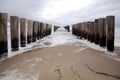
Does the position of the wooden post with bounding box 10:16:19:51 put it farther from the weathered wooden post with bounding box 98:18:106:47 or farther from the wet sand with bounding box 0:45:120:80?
the weathered wooden post with bounding box 98:18:106:47

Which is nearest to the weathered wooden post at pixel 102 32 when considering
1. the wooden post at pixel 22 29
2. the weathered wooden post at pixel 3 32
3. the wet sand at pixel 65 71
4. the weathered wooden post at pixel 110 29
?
the weathered wooden post at pixel 110 29

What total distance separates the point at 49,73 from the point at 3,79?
86 cm

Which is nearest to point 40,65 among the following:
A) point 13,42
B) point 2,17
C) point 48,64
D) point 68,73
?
point 48,64

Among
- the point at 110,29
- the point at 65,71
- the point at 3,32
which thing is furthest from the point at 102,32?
the point at 3,32

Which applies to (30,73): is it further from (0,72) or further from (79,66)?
(79,66)

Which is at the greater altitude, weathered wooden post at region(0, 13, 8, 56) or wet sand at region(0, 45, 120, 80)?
weathered wooden post at region(0, 13, 8, 56)

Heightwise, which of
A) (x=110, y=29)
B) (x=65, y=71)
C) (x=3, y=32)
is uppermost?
(x=110, y=29)

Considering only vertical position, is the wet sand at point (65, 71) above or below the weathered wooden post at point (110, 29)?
below

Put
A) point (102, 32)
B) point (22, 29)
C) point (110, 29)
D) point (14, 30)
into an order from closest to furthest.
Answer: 1. point (110, 29)
2. point (14, 30)
3. point (102, 32)
4. point (22, 29)

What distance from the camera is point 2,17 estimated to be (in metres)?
4.57

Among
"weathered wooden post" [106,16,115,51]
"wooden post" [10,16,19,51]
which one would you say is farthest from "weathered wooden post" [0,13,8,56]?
"weathered wooden post" [106,16,115,51]

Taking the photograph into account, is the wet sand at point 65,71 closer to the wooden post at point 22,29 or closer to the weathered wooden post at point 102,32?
the weathered wooden post at point 102,32

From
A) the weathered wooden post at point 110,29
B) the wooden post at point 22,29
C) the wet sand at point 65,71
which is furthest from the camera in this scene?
the wooden post at point 22,29

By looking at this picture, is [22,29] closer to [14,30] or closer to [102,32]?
[14,30]
